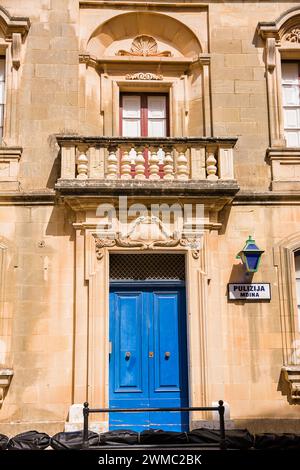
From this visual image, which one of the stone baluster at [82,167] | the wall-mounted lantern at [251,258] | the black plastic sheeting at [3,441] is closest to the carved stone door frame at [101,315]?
the wall-mounted lantern at [251,258]

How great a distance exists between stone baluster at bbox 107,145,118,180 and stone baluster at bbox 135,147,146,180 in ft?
1.17

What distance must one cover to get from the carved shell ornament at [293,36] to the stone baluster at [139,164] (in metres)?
3.81

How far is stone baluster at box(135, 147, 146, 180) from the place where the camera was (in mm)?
10148

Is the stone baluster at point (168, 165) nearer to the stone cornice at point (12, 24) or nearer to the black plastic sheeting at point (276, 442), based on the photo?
the stone cornice at point (12, 24)

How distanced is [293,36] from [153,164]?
399 centimetres

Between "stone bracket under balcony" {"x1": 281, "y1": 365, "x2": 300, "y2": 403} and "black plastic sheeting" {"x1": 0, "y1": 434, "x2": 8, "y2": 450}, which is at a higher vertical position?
"stone bracket under balcony" {"x1": 281, "y1": 365, "x2": 300, "y2": 403}

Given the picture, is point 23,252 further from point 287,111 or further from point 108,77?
point 287,111

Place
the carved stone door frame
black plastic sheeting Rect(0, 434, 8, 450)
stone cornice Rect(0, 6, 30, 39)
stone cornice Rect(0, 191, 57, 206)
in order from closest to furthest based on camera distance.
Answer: black plastic sheeting Rect(0, 434, 8, 450) < the carved stone door frame < stone cornice Rect(0, 191, 57, 206) < stone cornice Rect(0, 6, 30, 39)

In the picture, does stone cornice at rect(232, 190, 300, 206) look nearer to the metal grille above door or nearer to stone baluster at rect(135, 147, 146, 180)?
the metal grille above door

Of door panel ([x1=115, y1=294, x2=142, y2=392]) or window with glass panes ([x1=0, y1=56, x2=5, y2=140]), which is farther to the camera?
window with glass panes ([x1=0, y1=56, x2=5, y2=140])

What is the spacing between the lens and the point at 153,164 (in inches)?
402

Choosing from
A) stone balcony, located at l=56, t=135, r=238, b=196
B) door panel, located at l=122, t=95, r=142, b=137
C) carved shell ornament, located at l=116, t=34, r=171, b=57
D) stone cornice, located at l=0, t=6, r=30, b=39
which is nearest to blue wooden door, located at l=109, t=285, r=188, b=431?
stone balcony, located at l=56, t=135, r=238, b=196

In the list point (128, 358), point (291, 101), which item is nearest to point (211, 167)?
point (291, 101)

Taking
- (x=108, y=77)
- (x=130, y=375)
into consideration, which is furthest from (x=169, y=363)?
(x=108, y=77)
